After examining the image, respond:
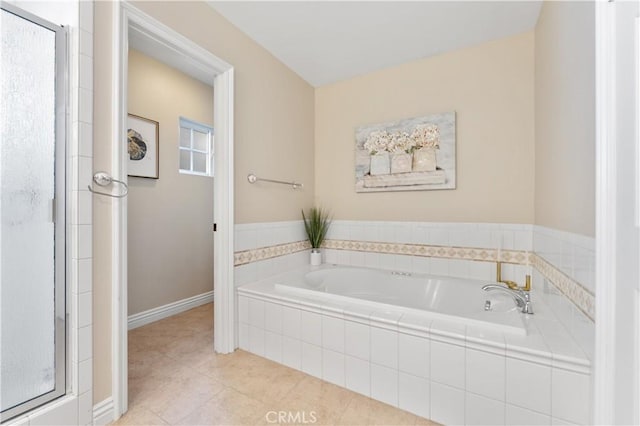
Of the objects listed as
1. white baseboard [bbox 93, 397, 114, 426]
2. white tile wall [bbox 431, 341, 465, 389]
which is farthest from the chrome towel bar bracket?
white tile wall [bbox 431, 341, 465, 389]

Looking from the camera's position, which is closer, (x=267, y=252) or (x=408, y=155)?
(x=267, y=252)

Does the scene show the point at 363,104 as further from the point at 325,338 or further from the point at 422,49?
the point at 325,338

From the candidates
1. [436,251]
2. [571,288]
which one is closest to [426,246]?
[436,251]

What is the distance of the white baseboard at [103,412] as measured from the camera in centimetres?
126

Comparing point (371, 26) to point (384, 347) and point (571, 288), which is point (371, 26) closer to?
point (571, 288)

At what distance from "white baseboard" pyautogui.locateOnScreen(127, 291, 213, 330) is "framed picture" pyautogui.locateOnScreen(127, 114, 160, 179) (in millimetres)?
1234

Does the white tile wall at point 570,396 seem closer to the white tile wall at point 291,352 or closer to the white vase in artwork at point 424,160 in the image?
the white tile wall at point 291,352

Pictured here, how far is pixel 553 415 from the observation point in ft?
3.63

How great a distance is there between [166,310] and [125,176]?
177 cm

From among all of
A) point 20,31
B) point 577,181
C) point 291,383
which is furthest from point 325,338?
point 20,31

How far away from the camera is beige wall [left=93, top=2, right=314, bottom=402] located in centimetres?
128

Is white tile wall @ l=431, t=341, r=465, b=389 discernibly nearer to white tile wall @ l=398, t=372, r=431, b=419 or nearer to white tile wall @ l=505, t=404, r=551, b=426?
white tile wall @ l=398, t=372, r=431, b=419

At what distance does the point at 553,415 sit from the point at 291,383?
4.03 feet

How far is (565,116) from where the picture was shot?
53.0 inches
